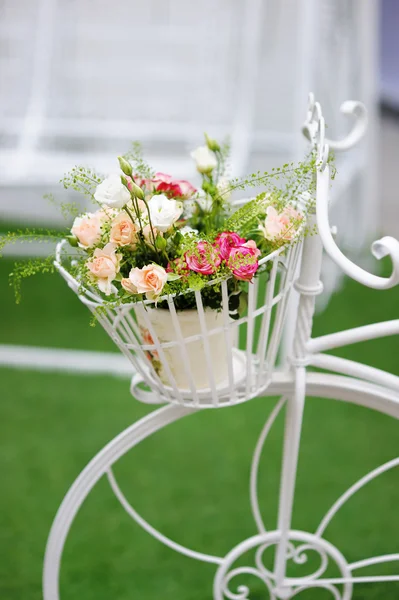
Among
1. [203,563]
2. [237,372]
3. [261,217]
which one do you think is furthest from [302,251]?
[203,563]

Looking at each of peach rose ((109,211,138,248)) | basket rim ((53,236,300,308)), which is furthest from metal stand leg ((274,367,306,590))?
peach rose ((109,211,138,248))

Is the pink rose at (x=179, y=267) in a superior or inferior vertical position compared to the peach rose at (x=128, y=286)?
superior

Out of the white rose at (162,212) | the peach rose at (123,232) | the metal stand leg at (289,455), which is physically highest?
the white rose at (162,212)

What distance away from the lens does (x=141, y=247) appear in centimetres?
94

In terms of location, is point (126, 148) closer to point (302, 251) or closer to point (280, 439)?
point (280, 439)

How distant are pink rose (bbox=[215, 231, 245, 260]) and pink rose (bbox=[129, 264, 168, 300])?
7 centimetres

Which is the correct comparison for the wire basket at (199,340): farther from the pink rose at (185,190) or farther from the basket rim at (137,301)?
the pink rose at (185,190)

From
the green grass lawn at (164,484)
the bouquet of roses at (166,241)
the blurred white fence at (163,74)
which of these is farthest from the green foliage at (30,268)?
the blurred white fence at (163,74)

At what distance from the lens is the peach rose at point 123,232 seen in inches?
35.1

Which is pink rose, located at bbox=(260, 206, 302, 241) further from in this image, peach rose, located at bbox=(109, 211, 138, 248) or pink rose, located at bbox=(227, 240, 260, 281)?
peach rose, located at bbox=(109, 211, 138, 248)

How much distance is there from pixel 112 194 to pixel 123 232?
52 mm

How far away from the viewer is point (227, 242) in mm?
879

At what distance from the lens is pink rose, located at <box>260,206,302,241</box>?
908mm

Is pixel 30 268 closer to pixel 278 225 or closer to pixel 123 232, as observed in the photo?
pixel 123 232
